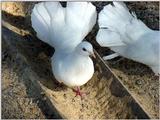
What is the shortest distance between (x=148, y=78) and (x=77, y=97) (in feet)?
2.14

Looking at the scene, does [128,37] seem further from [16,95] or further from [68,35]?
[16,95]

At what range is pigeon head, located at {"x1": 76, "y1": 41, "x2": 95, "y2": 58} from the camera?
155 inches

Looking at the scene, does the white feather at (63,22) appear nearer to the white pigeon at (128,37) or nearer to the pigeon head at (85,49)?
the white pigeon at (128,37)

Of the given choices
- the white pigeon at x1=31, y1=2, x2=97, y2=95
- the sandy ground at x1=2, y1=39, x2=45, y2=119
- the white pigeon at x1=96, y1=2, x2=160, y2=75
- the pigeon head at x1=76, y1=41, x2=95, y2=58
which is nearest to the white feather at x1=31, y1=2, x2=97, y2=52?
the white pigeon at x1=31, y1=2, x2=97, y2=95

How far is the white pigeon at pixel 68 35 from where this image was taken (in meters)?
4.05

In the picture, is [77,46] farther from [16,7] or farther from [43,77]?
[16,7]

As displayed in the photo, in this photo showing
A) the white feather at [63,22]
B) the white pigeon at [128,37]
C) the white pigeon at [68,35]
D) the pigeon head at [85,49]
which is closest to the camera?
the pigeon head at [85,49]

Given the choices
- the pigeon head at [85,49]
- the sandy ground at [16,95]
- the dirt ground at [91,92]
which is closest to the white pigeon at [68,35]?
the pigeon head at [85,49]

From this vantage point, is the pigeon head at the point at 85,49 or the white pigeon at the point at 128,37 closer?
the pigeon head at the point at 85,49

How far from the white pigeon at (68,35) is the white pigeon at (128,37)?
12 cm

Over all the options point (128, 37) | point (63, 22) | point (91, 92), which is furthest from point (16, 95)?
point (128, 37)

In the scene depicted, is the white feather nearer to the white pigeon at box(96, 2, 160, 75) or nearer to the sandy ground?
the white pigeon at box(96, 2, 160, 75)

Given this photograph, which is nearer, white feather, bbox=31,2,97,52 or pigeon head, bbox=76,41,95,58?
pigeon head, bbox=76,41,95,58

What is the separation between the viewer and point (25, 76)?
414cm
